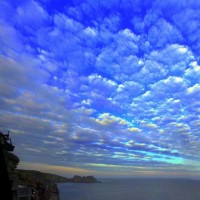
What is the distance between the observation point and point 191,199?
398 ft

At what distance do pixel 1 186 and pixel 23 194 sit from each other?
33.7m

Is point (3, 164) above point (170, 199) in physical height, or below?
below

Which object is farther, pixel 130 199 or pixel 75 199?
pixel 75 199

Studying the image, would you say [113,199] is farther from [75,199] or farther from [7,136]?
[7,136]

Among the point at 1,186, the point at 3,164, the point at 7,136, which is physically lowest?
the point at 1,186

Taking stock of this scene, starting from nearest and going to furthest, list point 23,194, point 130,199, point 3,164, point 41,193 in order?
point 3,164
point 23,194
point 41,193
point 130,199

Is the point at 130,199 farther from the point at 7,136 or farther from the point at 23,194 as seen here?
the point at 7,136

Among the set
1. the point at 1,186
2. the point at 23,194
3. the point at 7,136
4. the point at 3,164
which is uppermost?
the point at 7,136

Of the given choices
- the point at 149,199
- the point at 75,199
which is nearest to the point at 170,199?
the point at 149,199

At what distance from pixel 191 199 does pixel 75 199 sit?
51711 mm

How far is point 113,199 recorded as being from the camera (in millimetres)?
119938

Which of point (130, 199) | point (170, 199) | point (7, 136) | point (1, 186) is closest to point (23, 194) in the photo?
point (7, 136)

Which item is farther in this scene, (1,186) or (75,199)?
(75,199)

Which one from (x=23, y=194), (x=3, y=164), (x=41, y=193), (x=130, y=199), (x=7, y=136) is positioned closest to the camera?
(x=3, y=164)
